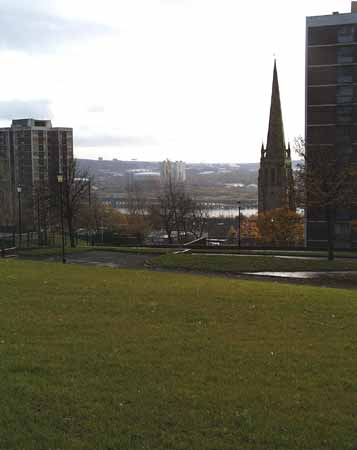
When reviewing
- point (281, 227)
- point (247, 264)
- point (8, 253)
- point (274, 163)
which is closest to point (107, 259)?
point (8, 253)

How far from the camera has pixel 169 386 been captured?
6.96 m

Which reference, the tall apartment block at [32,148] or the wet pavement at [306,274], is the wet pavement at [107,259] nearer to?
the wet pavement at [306,274]

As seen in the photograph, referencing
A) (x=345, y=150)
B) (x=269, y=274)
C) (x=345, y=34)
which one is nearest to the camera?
(x=269, y=274)

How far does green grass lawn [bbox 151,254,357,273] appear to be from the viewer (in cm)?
2428

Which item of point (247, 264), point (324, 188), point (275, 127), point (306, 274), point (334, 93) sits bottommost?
point (306, 274)

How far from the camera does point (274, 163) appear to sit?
9300 centimetres

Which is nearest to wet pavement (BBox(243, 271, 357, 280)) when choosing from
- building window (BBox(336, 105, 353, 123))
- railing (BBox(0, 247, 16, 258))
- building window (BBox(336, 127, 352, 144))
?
railing (BBox(0, 247, 16, 258))

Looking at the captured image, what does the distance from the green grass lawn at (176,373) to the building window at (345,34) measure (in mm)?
50597

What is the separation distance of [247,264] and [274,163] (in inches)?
2786

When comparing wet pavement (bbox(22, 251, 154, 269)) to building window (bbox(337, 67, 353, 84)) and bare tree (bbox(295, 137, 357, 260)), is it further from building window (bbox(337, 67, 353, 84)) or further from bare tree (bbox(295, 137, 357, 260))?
building window (bbox(337, 67, 353, 84))

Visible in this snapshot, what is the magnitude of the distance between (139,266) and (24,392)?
19.5 meters

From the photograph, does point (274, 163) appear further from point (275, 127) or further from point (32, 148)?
point (32, 148)

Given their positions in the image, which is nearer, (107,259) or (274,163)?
(107,259)

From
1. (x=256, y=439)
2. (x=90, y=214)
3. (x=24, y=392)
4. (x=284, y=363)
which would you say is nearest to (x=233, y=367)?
(x=284, y=363)
